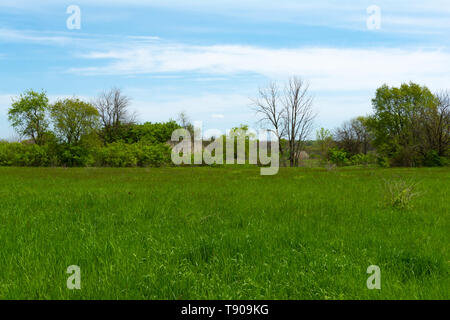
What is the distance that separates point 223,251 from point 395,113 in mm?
55867

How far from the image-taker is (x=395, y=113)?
5416 centimetres

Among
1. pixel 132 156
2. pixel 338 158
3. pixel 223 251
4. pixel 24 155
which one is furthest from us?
pixel 338 158

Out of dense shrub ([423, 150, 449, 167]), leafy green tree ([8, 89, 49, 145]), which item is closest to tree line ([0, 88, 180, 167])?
leafy green tree ([8, 89, 49, 145])

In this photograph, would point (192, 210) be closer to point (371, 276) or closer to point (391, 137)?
point (371, 276)

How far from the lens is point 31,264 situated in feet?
16.9

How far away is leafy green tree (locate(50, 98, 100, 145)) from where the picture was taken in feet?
147

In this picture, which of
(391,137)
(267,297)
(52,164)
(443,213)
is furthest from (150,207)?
(391,137)

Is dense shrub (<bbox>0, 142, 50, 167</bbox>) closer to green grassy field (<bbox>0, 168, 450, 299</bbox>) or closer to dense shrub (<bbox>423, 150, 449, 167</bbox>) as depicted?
green grassy field (<bbox>0, 168, 450, 299</bbox>)

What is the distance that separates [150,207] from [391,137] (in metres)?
52.1

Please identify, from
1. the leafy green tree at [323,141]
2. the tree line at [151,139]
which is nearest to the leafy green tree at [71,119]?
the tree line at [151,139]

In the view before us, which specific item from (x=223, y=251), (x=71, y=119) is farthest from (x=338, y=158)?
(x=223, y=251)

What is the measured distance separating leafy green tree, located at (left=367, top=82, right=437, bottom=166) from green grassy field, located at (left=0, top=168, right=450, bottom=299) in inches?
1693

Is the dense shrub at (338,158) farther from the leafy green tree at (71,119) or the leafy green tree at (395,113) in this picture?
the leafy green tree at (71,119)

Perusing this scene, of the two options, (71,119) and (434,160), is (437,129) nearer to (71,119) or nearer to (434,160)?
(434,160)
